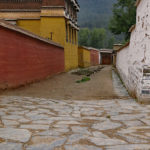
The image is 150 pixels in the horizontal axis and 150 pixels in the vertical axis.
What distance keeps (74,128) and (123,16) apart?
34323 mm

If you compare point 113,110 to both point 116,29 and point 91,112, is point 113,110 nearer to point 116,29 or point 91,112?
point 91,112

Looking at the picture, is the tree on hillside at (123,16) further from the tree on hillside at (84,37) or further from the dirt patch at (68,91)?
the tree on hillside at (84,37)

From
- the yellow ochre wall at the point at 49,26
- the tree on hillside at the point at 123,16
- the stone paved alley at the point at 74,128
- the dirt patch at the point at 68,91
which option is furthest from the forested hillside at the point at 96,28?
the stone paved alley at the point at 74,128

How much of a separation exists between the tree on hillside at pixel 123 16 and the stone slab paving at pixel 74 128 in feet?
105

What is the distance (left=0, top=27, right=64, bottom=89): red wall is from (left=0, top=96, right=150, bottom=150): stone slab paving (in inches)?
117

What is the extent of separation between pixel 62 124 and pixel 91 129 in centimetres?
52

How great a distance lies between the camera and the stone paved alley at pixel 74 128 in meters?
2.56

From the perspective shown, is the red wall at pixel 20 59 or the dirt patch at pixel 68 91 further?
the red wall at pixel 20 59

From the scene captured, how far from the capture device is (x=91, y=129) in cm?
328

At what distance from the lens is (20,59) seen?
8508 mm

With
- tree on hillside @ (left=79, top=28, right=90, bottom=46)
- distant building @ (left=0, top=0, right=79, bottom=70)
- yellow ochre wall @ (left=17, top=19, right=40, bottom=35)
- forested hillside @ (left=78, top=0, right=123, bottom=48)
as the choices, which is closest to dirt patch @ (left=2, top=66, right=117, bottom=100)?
distant building @ (left=0, top=0, right=79, bottom=70)

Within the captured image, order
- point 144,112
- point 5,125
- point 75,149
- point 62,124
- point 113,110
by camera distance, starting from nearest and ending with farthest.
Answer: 1. point 75,149
2. point 5,125
3. point 62,124
4. point 144,112
5. point 113,110

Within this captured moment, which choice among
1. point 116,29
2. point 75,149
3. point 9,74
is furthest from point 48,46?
point 116,29

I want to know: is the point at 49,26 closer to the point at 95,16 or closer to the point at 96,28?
the point at 96,28
